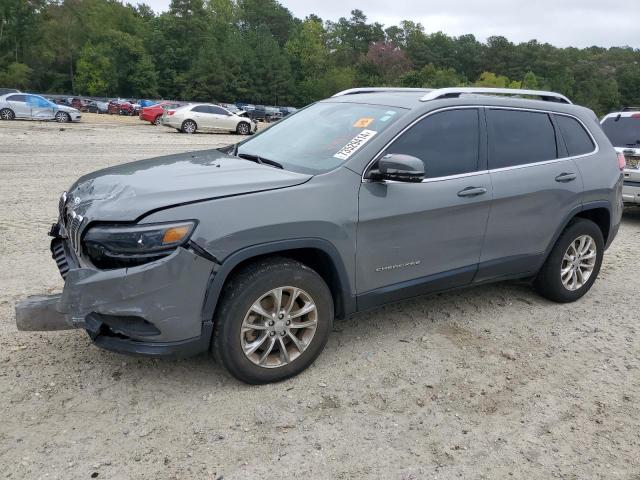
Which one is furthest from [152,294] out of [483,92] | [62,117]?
[62,117]

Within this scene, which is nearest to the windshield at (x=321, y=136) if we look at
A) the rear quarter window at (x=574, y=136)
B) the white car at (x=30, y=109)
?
the rear quarter window at (x=574, y=136)

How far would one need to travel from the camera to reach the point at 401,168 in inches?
138

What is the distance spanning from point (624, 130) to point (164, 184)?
8.14 m

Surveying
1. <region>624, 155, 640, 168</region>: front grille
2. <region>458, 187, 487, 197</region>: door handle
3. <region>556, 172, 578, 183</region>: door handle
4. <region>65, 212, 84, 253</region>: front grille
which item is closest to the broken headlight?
<region>65, 212, 84, 253</region>: front grille

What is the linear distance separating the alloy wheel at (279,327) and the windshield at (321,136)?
842mm

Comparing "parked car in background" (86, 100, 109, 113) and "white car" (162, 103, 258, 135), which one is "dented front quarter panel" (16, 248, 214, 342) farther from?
"parked car in background" (86, 100, 109, 113)

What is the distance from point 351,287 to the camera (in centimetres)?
367

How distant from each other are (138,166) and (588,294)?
425 centimetres

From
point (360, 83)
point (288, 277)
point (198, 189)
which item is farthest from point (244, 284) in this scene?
point (360, 83)

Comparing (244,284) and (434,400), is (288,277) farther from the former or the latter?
(434,400)

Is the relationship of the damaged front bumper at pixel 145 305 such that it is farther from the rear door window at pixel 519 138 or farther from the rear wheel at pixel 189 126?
the rear wheel at pixel 189 126

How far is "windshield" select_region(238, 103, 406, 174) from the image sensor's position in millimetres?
3809

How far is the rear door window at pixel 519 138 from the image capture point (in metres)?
4.36

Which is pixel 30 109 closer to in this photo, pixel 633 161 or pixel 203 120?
pixel 203 120
